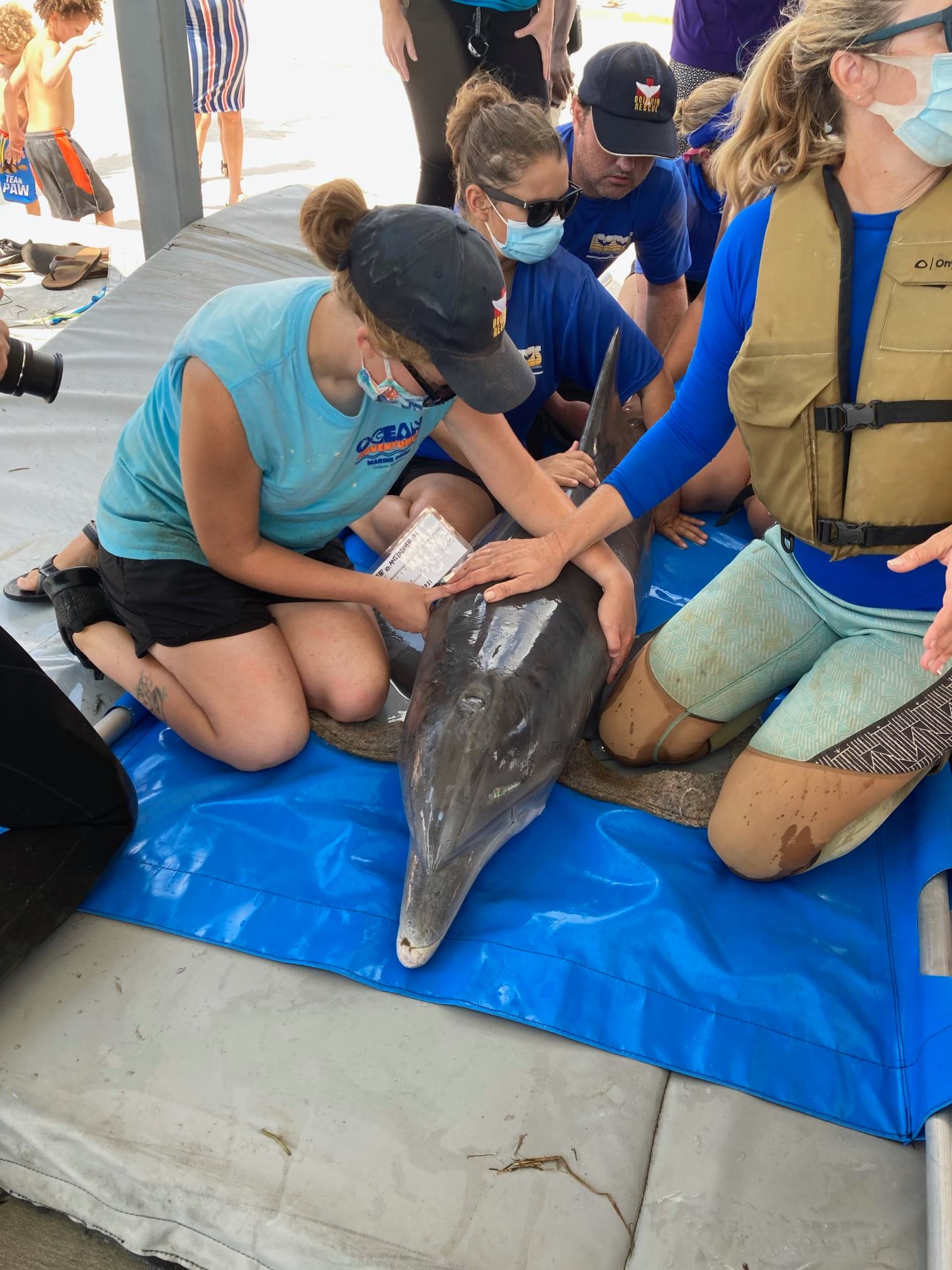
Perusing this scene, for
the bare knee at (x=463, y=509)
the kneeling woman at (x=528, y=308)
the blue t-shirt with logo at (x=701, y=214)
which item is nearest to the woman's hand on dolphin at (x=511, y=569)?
the kneeling woman at (x=528, y=308)

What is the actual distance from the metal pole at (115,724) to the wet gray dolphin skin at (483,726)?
2.87ft

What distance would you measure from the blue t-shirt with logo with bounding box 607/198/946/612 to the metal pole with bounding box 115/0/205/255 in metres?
4.23

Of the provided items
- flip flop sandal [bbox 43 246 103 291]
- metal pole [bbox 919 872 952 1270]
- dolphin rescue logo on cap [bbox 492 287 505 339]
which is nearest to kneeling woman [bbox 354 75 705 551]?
dolphin rescue logo on cap [bbox 492 287 505 339]

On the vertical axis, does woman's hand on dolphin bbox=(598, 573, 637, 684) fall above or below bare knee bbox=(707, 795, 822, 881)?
above

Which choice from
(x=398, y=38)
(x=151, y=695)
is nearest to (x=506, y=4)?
(x=398, y=38)

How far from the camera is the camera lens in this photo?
9.19 ft

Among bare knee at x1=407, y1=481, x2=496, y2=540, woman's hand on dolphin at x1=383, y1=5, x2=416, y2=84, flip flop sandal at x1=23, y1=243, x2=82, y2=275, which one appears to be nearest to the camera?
bare knee at x1=407, y1=481, x2=496, y2=540

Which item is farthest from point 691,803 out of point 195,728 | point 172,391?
point 172,391

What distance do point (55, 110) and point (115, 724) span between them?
6.52m

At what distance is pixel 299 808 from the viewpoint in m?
2.66

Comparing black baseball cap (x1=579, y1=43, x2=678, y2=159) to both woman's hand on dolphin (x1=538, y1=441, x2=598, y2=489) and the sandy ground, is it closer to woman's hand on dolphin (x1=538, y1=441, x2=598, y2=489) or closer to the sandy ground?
woman's hand on dolphin (x1=538, y1=441, x2=598, y2=489)

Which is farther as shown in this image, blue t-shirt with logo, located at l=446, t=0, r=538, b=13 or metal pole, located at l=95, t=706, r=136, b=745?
blue t-shirt with logo, located at l=446, t=0, r=538, b=13

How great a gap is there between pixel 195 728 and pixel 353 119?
404 inches

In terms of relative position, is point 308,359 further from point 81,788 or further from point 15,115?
point 15,115
